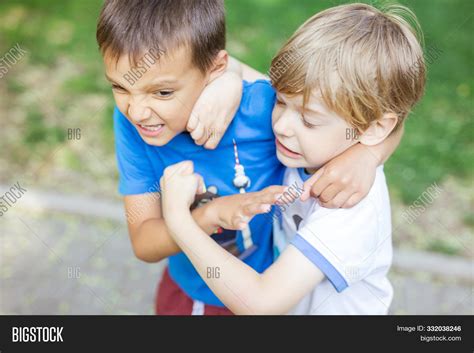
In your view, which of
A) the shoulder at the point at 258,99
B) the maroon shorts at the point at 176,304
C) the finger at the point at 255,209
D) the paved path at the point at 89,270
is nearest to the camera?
the finger at the point at 255,209

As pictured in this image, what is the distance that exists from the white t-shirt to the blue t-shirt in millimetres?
118

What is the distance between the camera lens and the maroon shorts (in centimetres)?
257

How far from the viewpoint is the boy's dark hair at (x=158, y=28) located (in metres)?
2.02

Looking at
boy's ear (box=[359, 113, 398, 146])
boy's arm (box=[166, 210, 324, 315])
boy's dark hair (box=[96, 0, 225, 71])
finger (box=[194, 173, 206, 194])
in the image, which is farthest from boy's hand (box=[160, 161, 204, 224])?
boy's ear (box=[359, 113, 398, 146])

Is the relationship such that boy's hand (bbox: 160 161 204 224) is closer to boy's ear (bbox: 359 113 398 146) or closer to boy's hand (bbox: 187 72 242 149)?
boy's hand (bbox: 187 72 242 149)

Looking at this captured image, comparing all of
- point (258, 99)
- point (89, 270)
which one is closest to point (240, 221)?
point (258, 99)

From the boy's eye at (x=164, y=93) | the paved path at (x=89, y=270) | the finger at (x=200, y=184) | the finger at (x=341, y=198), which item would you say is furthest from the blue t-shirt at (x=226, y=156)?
the paved path at (x=89, y=270)

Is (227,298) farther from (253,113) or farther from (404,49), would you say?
(404,49)

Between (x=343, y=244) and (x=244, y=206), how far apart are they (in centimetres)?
33

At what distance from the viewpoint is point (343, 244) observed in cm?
204

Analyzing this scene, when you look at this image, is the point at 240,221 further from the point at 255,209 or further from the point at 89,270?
the point at 89,270

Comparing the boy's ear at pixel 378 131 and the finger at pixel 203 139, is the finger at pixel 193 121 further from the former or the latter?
the boy's ear at pixel 378 131

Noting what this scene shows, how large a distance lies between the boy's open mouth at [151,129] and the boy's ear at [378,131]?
673 millimetres

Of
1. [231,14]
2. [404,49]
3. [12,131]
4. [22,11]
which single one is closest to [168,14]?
[404,49]
